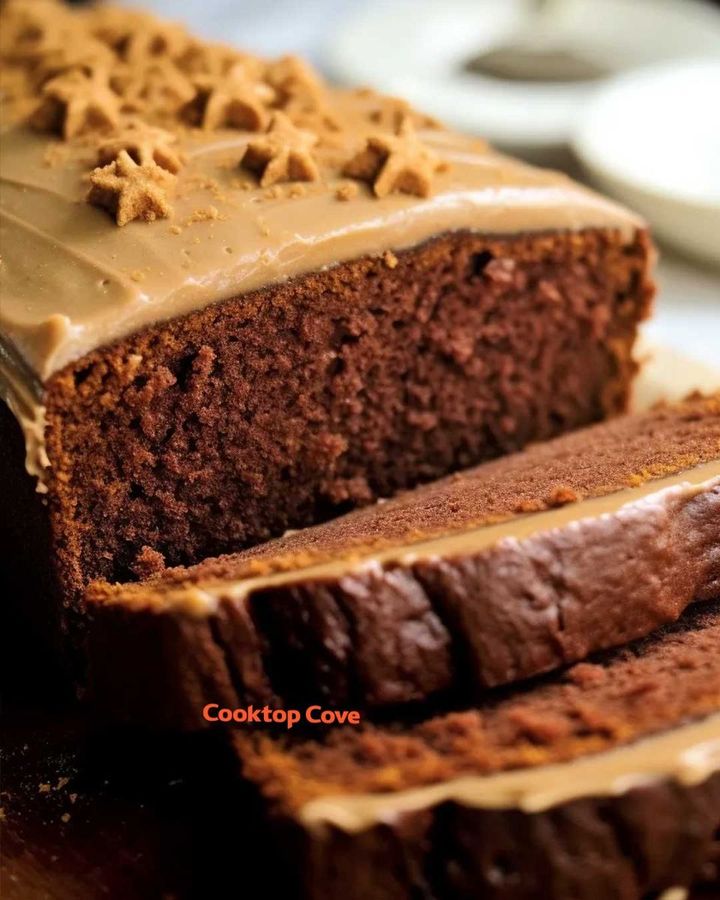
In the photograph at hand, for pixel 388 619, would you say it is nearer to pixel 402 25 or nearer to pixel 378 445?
pixel 378 445

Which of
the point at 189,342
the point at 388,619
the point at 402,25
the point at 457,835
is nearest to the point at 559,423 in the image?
the point at 189,342

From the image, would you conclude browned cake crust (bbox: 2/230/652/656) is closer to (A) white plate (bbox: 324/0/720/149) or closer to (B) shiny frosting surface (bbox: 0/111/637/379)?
(B) shiny frosting surface (bbox: 0/111/637/379)

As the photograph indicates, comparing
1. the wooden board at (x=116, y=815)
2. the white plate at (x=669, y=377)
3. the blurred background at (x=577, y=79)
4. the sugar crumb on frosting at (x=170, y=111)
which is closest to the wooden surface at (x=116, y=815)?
Answer: the wooden board at (x=116, y=815)

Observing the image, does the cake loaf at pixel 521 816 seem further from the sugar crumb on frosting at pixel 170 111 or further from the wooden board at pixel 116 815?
the sugar crumb on frosting at pixel 170 111

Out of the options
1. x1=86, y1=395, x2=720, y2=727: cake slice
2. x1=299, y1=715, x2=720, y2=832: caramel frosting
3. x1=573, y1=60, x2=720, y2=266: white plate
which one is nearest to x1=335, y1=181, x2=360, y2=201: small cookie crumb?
x1=86, y1=395, x2=720, y2=727: cake slice

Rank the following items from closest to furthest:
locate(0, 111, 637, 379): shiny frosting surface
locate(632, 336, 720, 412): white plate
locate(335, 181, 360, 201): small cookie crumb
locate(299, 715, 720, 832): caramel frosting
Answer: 1. locate(299, 715, 720, 832): caramel frosting
2. locate(0, 111, 637, 379): shiny frosting surface
3. locate(335, 181, 360, 201): small cookie crumb
4. locate(632, 336, 720, 412): white plate
